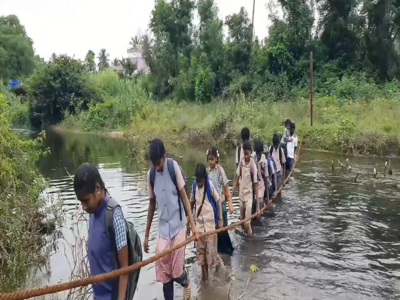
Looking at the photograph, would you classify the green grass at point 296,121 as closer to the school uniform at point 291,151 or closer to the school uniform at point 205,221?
the school uniform at point 291,151

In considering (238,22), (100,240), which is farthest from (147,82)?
(100,240)

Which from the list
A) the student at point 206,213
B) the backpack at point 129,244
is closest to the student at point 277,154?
the student at point 206,213

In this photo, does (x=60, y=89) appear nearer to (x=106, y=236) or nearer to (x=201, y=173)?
(x=201, y=173)

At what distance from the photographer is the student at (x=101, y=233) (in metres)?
2.94

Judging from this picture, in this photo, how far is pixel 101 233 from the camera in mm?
3045

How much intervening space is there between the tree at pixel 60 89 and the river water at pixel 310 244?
2839cm

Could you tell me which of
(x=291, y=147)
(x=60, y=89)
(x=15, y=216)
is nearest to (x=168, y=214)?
(x=15, y=216)

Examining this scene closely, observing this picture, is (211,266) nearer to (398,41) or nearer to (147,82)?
(398,41)

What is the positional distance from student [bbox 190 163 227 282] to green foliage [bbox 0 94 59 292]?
2669mm

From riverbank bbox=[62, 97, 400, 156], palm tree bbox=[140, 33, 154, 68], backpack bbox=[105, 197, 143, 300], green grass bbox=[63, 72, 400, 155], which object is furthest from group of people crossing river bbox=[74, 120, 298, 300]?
palm tree bbox=[140, 33, 154, 68]

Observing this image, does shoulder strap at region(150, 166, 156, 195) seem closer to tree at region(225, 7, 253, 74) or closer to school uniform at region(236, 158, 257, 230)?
school uniform at region(236, 158, 257, 230)

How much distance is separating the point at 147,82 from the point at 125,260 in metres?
36.1

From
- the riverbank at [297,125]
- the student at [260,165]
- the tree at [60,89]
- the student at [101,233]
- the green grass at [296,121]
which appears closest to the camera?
the student at [101,233]

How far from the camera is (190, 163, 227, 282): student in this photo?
5820mm
